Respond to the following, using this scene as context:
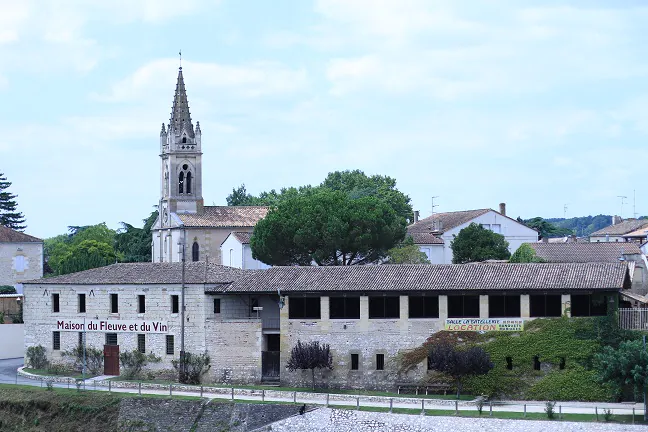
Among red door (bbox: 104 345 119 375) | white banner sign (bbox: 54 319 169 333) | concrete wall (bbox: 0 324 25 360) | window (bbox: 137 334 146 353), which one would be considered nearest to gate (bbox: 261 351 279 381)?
white banner sign (bbox: 54 319 169 333)

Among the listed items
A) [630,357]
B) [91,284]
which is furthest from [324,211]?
[630,357]

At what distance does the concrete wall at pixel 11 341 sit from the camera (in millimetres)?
84375

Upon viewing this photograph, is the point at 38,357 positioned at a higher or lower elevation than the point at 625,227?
lower

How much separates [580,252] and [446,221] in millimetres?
23311

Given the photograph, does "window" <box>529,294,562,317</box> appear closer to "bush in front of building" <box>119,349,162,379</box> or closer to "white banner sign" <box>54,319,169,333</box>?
"white banner sign" <box>54,319,169,333</box>

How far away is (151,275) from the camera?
239ft

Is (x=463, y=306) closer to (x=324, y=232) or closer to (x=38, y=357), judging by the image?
(x=324, y=232)

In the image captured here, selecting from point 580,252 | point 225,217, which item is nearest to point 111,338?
point 580,252

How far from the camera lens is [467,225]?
11800cm

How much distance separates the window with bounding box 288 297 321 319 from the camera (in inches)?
2643

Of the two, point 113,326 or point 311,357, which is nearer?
point 311,357

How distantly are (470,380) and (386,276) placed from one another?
727 centimetres

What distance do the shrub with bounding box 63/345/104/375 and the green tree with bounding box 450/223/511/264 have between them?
38732 mm

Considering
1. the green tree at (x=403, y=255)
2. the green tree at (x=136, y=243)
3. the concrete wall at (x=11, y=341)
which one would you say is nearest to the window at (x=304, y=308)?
the concrete wall at (x=11, y=341)
